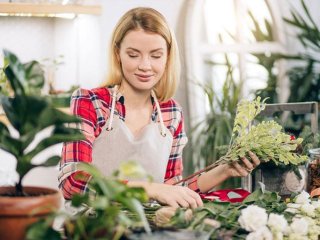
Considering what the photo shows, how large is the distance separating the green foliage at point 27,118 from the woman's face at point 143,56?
997 millimetres

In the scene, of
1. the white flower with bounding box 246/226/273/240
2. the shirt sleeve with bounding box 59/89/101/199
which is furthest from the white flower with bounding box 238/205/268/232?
the shirt sleeve with bounding box 59/89/101/199

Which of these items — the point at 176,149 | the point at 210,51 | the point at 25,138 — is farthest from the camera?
the point at 210,51

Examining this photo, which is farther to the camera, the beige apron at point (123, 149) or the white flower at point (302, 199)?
the beige apron at point (123, 149)

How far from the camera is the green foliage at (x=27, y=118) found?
4.50 feet

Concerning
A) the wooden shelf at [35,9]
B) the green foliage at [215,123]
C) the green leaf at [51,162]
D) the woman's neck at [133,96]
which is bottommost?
the green foliage at [215,123]

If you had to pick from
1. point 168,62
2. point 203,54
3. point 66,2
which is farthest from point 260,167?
point 203,54

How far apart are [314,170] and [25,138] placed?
4.07 ft

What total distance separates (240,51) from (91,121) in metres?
3.21

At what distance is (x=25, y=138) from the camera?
4.50 feet

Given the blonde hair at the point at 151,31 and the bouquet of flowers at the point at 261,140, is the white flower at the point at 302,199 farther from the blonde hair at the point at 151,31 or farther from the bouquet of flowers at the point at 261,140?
the blonde hair at the point at 151,31

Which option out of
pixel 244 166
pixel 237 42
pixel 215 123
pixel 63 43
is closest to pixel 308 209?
pixel 244 166

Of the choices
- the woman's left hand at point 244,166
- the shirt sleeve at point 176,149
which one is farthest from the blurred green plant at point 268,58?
the woman's left hand at point 244,166

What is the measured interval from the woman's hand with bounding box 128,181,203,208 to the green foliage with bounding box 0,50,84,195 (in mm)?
524

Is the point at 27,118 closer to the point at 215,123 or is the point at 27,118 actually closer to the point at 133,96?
the point at 133,96
